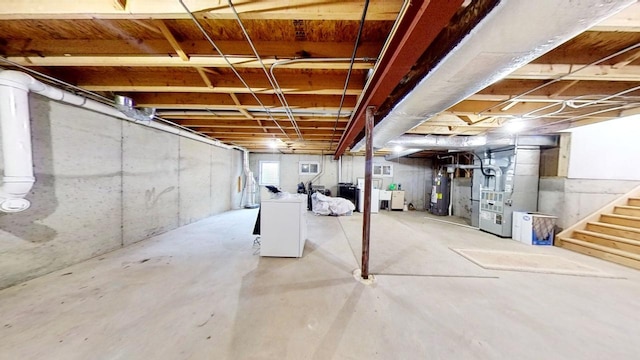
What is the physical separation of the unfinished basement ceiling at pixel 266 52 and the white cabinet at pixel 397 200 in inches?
177

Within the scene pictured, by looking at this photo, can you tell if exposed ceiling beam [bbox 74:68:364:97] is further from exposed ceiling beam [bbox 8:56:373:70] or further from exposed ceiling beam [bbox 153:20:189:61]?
exposed ceiling beam [bbox 153:20:189:61]

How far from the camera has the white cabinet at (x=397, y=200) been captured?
7.21 meters

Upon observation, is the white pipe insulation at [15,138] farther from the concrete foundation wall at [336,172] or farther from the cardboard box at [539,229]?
the cardboard box at [539,229]

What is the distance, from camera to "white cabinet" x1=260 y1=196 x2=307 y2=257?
2.86 metres

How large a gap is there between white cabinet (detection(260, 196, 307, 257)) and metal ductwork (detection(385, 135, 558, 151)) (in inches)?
93.6

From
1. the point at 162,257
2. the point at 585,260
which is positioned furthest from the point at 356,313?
the point at 585,260

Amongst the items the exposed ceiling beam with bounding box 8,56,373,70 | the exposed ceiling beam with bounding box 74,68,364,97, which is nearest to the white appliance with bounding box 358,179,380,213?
the exposed ceiling beam with bounding box 74,68,364,97

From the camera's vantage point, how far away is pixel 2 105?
5.89 ft

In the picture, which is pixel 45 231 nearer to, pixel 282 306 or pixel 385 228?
pixel 282 306

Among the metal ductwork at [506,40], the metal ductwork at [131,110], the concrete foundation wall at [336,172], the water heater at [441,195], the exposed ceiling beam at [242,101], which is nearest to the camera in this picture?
the metal ductwork at [506,40]

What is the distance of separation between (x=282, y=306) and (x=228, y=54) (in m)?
2.16

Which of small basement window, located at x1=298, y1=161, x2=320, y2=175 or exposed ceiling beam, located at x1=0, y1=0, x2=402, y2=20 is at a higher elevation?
exposed ceiling beam, located at x1=0, y1=0, x2=402, y2=20

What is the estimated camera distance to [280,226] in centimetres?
287

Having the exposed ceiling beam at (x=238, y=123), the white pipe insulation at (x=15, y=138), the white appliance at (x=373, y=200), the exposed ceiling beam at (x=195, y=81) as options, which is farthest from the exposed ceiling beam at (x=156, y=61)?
the white appliance at (x=373, y=200)
